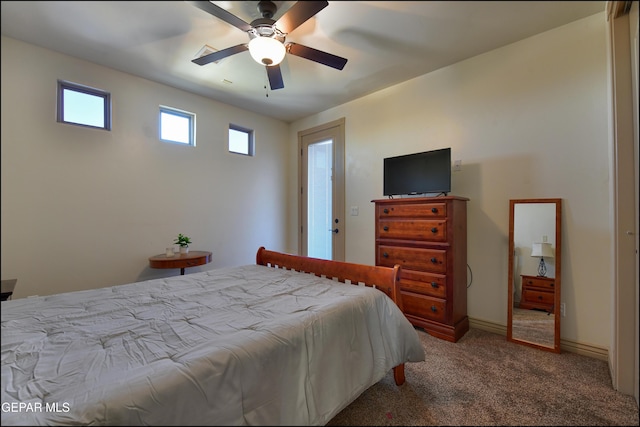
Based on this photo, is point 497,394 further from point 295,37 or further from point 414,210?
point 295,37

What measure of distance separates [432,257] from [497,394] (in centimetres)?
109

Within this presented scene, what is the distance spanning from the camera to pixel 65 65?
1610 mm

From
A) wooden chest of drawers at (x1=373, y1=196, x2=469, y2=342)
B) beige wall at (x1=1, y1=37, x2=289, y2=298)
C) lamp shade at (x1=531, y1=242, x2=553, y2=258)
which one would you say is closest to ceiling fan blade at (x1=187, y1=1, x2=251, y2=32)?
beige wall at (x1=1, y1=37, x2=289, y2=298)

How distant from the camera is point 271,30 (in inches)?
66.1

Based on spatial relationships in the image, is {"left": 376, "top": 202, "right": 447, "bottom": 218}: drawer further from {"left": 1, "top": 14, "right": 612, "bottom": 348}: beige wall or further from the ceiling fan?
the ceiling fan

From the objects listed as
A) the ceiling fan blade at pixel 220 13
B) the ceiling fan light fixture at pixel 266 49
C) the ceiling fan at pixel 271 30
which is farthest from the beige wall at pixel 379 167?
the ceiling fan light fixture at pixel 266 49

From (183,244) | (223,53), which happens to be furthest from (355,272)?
(183,244)

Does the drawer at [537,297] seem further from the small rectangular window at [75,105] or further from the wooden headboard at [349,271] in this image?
the small rectangular window at [75,105]

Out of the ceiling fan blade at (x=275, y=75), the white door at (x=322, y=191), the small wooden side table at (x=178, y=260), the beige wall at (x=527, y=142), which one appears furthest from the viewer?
the white door at (x=322, y=191)

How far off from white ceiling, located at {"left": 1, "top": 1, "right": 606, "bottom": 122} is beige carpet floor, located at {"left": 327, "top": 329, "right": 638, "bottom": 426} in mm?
1795

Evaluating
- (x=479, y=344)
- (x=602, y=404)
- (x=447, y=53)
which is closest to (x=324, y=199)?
(x=447, y=53)

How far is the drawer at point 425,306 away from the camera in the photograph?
7.67 ft

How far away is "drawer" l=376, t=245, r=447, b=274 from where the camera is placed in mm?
2344

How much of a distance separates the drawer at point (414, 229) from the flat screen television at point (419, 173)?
0.37 metres
